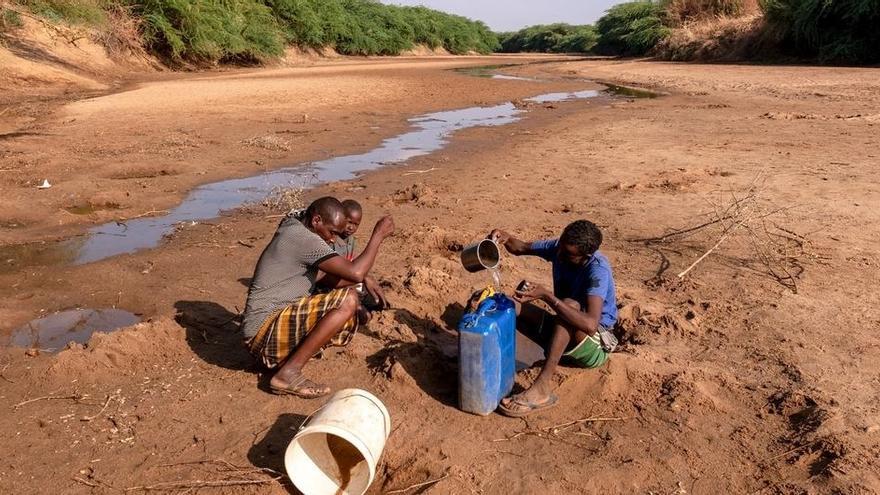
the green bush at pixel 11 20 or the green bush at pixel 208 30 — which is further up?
the green bush at pixel 11 20

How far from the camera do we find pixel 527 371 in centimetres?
380

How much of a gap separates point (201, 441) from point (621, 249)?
147 inches

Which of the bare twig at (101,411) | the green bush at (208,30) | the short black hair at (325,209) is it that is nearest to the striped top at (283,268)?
the short black hair at (325,209)

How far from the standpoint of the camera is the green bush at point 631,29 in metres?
37.2

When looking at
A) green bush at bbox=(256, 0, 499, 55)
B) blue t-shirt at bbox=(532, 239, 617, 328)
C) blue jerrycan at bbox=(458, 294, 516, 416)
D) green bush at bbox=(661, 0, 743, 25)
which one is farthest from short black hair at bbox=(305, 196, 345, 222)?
green bush at bbox=(661, 0, 743, 25)

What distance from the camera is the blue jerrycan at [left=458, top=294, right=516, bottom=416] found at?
317 cm

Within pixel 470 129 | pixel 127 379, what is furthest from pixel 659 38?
pixel 127 379

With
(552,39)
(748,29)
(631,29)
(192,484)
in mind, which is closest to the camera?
(192,484)

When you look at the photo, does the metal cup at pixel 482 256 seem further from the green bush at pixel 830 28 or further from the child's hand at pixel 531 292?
the green bush at pixel 830 28

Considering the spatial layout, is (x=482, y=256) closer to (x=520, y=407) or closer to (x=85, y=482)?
(x=520, y=407)

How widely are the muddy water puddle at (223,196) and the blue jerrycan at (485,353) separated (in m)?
3.88

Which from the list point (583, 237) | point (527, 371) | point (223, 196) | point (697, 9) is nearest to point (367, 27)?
point (697, 9)

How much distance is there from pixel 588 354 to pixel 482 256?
84cm

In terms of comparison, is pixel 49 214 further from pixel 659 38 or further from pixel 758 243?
pixel 659 38
